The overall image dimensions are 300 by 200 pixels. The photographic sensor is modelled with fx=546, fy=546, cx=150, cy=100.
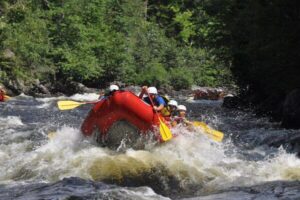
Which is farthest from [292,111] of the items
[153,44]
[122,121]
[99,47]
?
[153,44]

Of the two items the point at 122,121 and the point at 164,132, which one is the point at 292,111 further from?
the point at 122,121

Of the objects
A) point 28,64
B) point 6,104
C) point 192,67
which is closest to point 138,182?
point 6,104

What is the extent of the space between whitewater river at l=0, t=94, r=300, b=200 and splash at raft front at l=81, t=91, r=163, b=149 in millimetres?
236

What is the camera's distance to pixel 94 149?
998 centimetres

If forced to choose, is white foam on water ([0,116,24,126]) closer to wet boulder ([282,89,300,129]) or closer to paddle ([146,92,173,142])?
paddle ([146,92,173,142])

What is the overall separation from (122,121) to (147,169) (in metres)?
1.49

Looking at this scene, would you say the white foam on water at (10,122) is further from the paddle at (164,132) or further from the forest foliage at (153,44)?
the forest foliage at (153,44)

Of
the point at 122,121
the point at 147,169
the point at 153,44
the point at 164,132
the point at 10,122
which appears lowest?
the point at 10,122

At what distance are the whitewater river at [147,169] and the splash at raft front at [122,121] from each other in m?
0.24

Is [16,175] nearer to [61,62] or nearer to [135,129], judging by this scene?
[135,129]

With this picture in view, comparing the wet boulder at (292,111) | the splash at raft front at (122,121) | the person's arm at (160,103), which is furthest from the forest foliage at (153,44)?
the splash at raft front at (122,121)

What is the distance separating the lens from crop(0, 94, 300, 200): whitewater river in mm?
7527

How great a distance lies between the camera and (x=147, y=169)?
8844 millimetres

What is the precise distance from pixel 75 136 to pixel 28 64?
20307 mm
